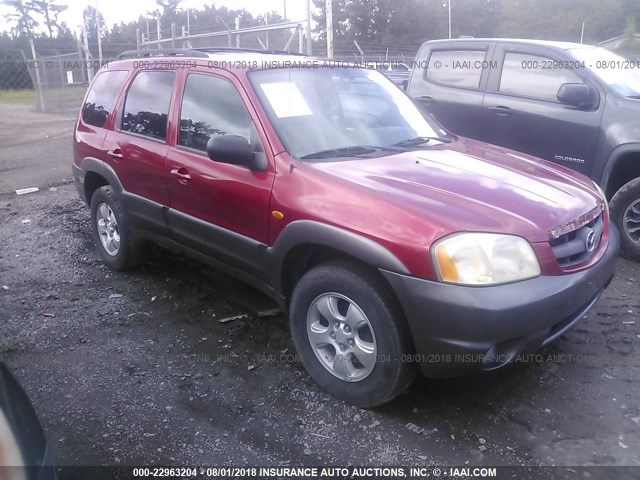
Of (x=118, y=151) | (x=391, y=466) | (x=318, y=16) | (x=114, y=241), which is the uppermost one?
(x=318, y=16)

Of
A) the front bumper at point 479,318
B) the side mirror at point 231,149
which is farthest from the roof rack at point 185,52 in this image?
the front bumper at point 479,318

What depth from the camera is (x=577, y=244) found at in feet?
9.23

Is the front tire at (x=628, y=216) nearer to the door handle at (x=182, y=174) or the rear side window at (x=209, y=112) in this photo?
the rear side window at (x=209, y=112)

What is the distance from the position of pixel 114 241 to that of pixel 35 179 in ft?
14.8

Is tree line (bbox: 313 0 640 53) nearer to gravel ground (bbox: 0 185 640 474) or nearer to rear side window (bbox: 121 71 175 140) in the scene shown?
rear side window (bbox: 121 71 175 140)

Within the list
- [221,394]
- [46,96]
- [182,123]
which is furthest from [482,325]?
[46,96]

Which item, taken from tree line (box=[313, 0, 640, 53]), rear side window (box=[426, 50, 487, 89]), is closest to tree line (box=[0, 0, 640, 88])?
tree line (box=[313, 0, 640, 53])

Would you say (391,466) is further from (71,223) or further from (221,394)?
(71,223)

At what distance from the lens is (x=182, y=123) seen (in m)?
3.85

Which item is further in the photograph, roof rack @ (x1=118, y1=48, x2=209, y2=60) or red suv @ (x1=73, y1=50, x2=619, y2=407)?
roof rack @ (x1=118, y1=48, x2=209, y2=60)

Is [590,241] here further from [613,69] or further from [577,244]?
[613,69]

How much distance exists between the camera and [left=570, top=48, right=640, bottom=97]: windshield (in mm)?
5141

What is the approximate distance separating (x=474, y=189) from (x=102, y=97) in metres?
3.37

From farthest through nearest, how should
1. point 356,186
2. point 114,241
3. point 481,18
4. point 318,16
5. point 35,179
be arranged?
point 481,18, point 318,16, point 35,179, point 114,241, point 356,186
